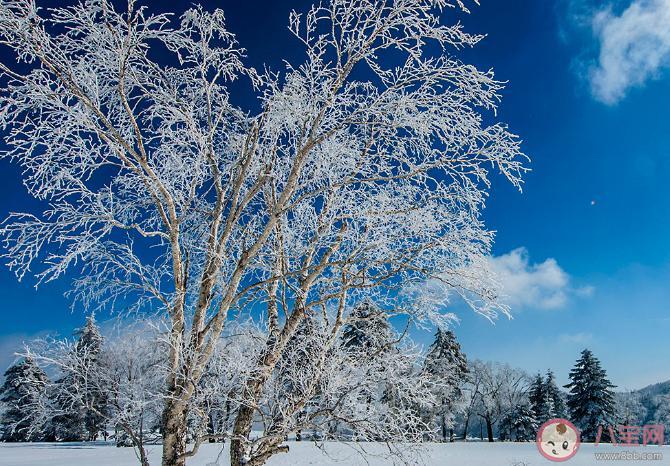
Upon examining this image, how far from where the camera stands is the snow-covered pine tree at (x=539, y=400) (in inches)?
1553

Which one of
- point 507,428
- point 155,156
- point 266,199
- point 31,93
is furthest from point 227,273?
point 507,428

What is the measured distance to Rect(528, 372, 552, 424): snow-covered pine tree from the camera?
39.4 meters

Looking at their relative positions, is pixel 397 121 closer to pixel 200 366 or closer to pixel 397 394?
pixel 200 366

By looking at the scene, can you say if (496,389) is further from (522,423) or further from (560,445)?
(560,445)

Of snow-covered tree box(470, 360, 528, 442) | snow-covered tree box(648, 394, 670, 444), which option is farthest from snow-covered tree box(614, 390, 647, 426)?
snow-covered tree box(470, 360, 528, 442)

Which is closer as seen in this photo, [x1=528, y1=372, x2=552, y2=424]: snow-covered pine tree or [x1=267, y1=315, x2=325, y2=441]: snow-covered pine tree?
[x1=267, y1=315, x2=325, y2=441]: snow-covered pine tree

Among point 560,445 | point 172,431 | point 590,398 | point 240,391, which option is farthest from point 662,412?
point 172,431

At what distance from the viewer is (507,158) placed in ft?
14.9

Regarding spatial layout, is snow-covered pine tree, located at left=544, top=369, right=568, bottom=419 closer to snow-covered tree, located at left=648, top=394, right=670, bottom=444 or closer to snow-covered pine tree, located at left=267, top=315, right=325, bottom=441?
snow-covered tree, located at left=648, top=394, right=670, bottom=444

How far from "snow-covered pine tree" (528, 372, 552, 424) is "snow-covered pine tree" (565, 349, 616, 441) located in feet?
18.6

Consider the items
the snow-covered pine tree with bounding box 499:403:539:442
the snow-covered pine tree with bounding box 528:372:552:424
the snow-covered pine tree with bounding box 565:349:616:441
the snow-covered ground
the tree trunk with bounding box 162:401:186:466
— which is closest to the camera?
the tree trunk with bounding box 162:401:186:466

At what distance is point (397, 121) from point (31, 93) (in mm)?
3454

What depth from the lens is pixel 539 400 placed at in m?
40.2

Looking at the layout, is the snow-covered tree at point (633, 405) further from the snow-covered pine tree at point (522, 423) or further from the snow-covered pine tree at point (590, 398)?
the snow-covered pine tree at point (590, 398)
